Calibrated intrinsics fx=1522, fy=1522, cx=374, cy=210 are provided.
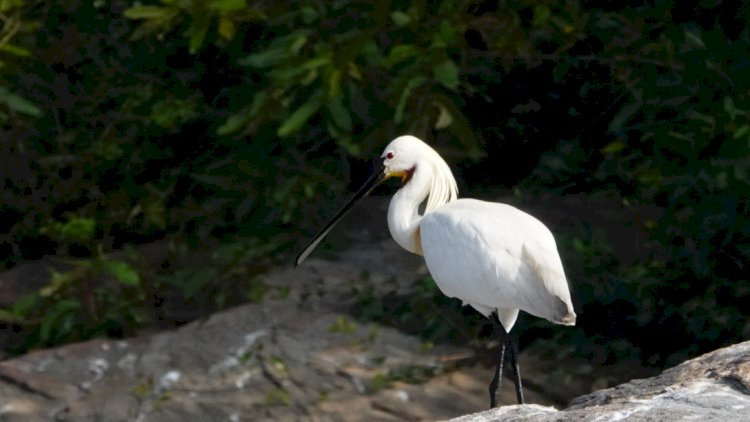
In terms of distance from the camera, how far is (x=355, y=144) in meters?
7.76

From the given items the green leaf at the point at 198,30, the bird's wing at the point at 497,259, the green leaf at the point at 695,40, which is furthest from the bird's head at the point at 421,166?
the green leaf at the point at 198,30

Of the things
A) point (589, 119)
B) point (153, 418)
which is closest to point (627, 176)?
point (589, 119)

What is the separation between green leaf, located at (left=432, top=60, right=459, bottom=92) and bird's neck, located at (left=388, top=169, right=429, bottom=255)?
1.38 meters

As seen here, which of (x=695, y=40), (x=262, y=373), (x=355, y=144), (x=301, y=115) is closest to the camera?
(x=695, y=40)

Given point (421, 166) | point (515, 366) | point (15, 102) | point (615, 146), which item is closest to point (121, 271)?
point (15, 102)

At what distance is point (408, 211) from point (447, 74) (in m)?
1.48

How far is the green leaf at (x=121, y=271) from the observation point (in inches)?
305

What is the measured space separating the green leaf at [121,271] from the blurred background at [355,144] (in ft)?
0.05

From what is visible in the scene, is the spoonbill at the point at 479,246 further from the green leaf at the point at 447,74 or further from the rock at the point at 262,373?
the green leaf at the point at 447,74

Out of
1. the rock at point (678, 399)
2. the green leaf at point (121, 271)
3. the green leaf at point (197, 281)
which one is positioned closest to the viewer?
the rock at point (678, 399)

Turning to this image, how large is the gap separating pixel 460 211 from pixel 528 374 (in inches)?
59.9

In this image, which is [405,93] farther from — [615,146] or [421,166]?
[421,166]

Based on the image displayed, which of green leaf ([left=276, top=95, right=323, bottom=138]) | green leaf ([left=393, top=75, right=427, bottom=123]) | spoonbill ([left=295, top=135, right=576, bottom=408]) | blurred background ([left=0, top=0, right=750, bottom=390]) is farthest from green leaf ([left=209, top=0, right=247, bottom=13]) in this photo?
spoonbill ([left=295, top=135, right=576, bottom=408])

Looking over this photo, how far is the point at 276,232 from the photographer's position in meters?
8.27
